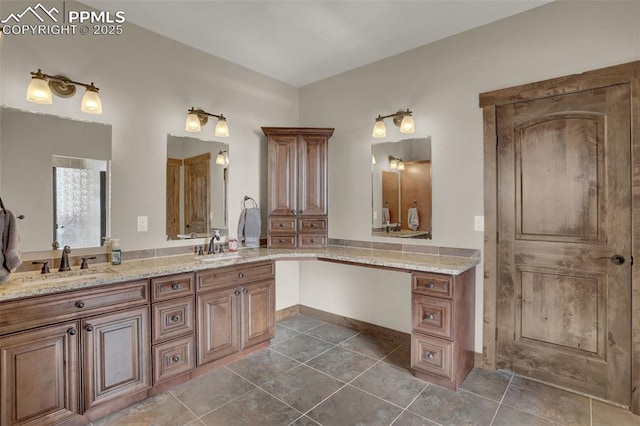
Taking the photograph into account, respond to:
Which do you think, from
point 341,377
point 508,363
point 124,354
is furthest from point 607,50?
point 124,354

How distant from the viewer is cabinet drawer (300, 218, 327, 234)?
11.6 ft

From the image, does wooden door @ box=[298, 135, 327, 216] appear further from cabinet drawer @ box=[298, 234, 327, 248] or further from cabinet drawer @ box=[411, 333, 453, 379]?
cabinet drawer @ box=[411, 333, 453, 379]

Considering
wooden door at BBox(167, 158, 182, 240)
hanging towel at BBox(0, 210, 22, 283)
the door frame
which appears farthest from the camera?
wooden door at BBox(167, 158, 182, 240)

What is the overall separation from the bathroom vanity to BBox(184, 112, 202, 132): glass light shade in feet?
3.83

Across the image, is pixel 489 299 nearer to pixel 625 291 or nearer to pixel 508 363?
pixel 508 363

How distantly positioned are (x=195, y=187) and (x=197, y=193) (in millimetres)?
60

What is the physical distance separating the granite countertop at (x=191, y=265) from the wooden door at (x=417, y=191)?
0.33 m

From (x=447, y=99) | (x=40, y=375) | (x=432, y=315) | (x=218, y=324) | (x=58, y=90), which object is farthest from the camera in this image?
(x=447, y=99)

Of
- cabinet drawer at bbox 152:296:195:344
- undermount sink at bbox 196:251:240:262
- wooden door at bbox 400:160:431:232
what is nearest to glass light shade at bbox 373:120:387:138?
wooden door at bbox 400:160:431:232

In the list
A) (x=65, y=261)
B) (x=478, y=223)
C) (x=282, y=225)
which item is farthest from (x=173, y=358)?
(x=478, y=223)

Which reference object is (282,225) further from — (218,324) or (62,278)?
(62,278)

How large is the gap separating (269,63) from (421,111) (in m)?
1.65

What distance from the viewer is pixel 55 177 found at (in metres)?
2.30

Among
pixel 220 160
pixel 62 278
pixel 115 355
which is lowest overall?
pixel 115 355
